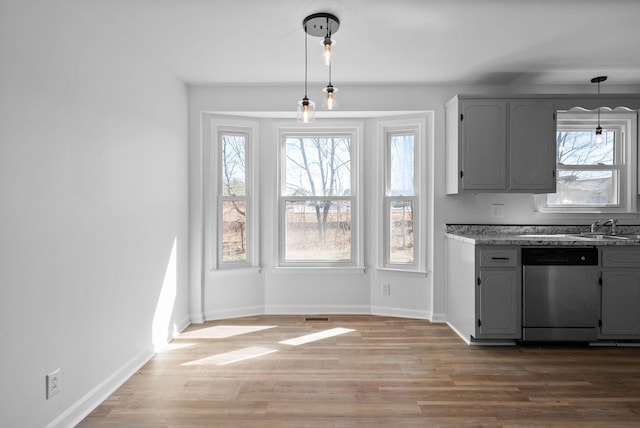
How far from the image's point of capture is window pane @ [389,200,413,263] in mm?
4488

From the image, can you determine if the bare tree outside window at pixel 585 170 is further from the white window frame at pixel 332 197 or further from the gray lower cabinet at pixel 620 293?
the white window frame at pixel 332 197

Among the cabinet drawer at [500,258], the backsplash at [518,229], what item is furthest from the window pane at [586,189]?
the cabinet drawer at [500,258]

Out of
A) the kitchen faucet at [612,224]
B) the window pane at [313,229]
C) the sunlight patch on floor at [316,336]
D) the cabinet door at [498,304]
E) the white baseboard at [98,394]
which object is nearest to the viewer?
the white baseboard at [98,394]

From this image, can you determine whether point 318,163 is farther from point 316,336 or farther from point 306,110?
point 306,110

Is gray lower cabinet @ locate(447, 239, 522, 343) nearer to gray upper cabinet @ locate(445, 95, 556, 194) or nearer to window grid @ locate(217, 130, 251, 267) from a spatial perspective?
gray upper cabinet @ locate(445, 95, 556, 194)

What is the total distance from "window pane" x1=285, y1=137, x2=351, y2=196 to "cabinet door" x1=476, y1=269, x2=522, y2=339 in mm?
1823

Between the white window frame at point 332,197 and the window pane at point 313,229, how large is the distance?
49 millimetres

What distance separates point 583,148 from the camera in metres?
4.23

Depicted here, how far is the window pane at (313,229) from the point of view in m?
4.64

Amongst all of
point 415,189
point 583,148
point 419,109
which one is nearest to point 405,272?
point 415,189

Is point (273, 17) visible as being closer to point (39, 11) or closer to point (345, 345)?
point (39, 11)

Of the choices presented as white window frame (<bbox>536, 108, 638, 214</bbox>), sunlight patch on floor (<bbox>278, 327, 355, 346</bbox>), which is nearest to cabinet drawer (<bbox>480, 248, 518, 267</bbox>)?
white window frame (<bbox>536, 108, 638, 214</bbox>)

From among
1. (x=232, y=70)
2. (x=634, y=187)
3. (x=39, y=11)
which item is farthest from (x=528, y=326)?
(x=39, y=11)

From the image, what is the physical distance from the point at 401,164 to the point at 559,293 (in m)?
1.99
